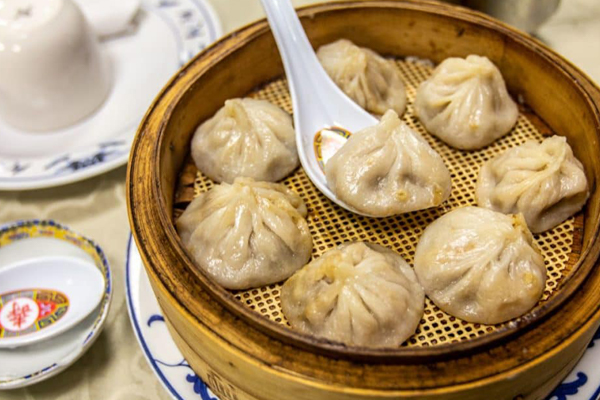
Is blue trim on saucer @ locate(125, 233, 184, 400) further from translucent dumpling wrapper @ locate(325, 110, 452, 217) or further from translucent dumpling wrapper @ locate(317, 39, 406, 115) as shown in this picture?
translucent dumpling wrapper @ locate(317, 39, 406, 115)

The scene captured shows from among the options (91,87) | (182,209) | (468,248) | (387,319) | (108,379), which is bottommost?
(108,379)

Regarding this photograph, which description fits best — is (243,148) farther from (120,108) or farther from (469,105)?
(120,108)

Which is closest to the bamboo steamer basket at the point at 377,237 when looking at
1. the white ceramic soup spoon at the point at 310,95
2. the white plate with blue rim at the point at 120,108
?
the white ceramic soup spoon at the point at 310,95

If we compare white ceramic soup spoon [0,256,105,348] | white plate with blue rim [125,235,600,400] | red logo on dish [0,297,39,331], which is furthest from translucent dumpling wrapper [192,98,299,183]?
red logo on dish [0,297,39,331]

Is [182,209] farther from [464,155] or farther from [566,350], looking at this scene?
[566,350]

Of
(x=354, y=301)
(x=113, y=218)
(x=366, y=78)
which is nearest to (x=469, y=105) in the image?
(x=366, y=78)

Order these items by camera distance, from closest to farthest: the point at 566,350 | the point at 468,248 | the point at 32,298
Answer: the point at 566,350 → the point at 468,248 → the point at 32,298

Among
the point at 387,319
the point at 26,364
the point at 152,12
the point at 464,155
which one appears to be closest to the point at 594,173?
the point at 464,155
